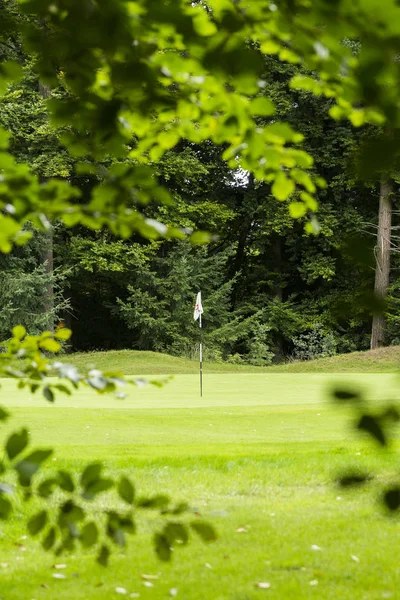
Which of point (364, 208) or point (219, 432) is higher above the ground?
point (364, 208)

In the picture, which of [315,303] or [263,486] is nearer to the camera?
[263,486]

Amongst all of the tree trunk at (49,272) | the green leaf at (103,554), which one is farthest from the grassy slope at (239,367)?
the green leaf at (103,554)

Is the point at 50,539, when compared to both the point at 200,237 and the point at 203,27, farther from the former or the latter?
the point at 203,27

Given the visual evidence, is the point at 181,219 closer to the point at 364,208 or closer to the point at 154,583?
the point at 364,208

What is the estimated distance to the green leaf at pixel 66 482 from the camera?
1.65 meters

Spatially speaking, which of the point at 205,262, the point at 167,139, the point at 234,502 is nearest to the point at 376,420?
the point at 167,139

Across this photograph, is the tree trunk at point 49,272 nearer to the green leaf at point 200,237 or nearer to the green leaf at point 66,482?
the green leaf at point 200,237

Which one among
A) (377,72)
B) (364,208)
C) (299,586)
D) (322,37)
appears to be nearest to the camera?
(377,72)

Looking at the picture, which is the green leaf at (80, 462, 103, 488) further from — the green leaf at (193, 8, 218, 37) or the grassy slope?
the grassy slope

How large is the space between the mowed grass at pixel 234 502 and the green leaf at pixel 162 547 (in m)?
0.08

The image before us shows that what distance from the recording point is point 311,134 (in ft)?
96.1

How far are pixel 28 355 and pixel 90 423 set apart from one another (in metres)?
7.30

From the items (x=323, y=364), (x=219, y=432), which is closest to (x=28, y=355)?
(x=219, y=432)

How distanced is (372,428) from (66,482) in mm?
724
